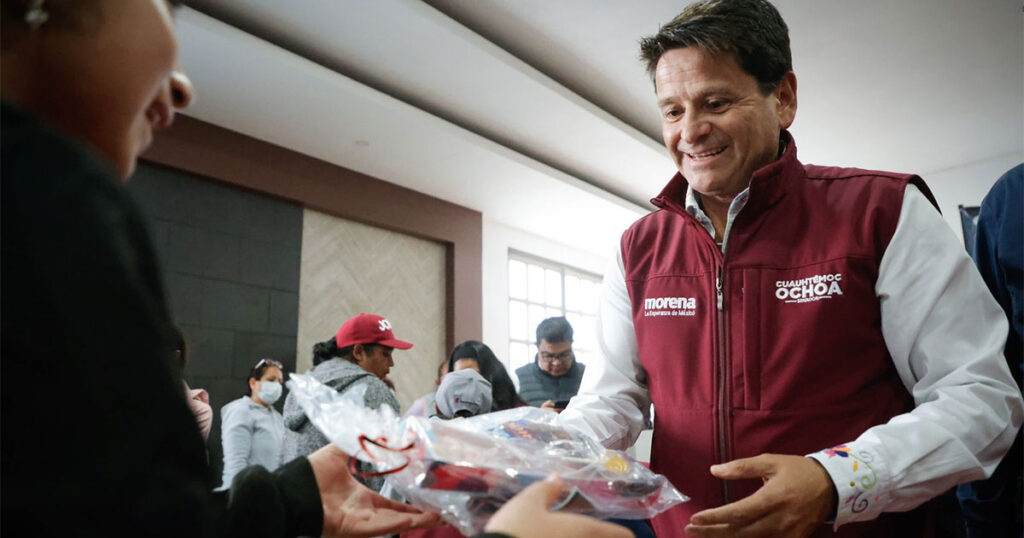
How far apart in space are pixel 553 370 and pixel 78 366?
159 inches

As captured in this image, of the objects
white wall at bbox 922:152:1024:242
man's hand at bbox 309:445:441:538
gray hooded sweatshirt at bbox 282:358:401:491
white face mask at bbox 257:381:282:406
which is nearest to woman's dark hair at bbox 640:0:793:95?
man's hand at bbox 309:445:441:538

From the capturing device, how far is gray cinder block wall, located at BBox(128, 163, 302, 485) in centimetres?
464

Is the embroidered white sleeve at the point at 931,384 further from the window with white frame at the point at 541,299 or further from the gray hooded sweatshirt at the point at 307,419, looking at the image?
the window with white frame at the point at 541,299

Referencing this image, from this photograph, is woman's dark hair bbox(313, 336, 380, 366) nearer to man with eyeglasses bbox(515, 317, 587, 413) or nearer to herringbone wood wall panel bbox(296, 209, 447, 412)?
man with eyeglasses bbox(515, 317, 587, 413)

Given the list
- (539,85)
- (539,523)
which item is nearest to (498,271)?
(539,85)

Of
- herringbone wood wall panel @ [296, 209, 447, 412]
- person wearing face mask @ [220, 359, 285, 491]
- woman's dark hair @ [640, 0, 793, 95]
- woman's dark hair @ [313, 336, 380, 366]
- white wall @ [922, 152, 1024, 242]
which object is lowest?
person wearing face mask @ [220, 359, 285, 491]

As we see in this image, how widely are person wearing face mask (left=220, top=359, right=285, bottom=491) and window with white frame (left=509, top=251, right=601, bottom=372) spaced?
3178 millimetres

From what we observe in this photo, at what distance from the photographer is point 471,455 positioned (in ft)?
2.48

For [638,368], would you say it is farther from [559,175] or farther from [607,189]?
[607,189]

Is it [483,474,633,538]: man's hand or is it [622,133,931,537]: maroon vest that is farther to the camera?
[622,133,931,537]: maroon vest

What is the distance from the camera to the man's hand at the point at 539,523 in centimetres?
52

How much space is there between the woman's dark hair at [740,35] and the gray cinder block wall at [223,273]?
410 centimetres

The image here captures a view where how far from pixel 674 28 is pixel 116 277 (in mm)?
1047

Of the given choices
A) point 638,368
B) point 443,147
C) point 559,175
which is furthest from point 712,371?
point 559,175
